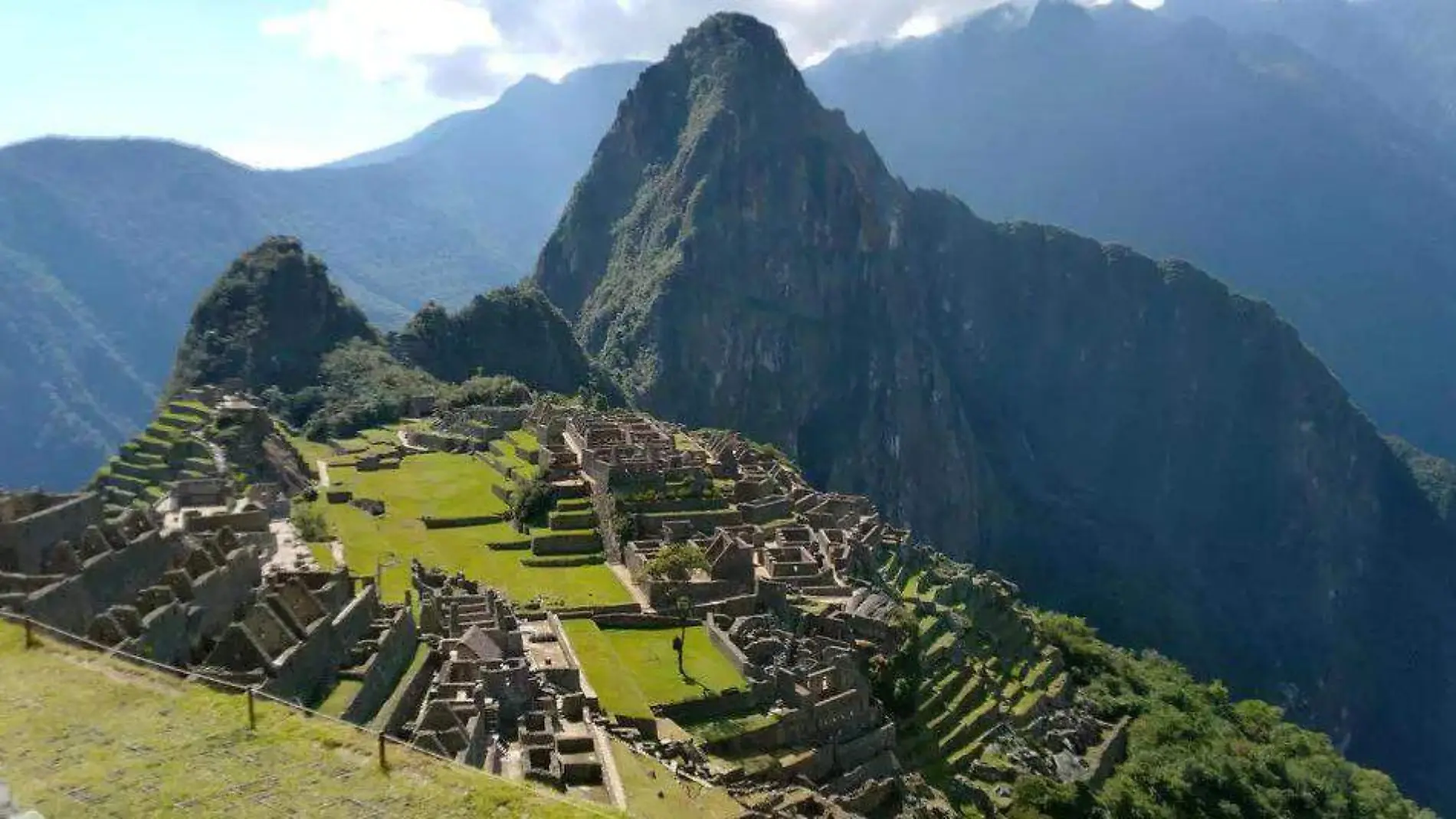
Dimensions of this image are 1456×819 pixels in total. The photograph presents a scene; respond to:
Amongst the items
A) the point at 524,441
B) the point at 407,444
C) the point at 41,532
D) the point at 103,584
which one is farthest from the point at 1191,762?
the point at 407,444

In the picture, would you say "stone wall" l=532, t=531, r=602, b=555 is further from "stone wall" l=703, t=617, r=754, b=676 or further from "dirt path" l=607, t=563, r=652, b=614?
"stone wall" l=703, t=617, r=754, b=676

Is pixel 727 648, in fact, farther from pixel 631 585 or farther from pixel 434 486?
pixel 434 486

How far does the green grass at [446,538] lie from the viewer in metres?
35.5

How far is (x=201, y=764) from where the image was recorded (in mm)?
11008

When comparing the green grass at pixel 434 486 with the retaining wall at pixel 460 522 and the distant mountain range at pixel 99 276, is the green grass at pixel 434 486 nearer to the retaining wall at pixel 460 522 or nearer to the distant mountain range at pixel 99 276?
the retaining wall at pixel 460 522

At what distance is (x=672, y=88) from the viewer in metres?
172

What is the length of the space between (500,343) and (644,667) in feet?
270

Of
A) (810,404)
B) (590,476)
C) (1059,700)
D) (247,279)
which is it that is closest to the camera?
(1059,700)

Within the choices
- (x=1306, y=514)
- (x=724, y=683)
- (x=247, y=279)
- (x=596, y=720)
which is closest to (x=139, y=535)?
(x=596, y=720)

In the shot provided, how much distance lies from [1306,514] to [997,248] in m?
63.3

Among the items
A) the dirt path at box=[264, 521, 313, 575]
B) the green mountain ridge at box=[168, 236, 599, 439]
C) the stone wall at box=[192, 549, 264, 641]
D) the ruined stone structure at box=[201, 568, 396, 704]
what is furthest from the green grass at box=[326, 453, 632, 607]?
the green mountain ridge at box=[168, 236, 599, 439]

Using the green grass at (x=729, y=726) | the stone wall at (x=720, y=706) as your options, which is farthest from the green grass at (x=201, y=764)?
the stone wall at (x=720, y=706)

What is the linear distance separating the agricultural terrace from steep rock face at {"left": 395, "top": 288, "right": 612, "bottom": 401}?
157 feet

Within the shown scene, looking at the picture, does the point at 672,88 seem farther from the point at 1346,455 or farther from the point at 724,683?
the point at 724,683
